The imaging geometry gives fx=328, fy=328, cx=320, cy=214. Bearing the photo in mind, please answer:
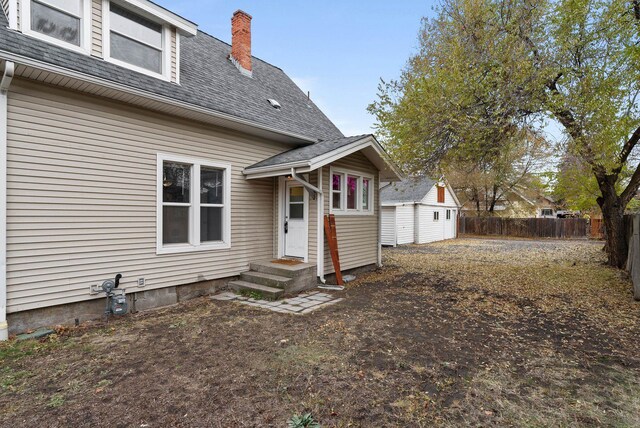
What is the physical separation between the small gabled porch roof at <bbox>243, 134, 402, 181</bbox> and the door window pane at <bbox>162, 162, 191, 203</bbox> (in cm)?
128

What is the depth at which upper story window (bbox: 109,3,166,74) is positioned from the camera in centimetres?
547

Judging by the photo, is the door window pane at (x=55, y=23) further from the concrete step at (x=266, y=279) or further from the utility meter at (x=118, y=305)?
the concrete step at (x=266, y=279)

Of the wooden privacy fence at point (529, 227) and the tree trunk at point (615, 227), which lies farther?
the wooden privacy fence at point (529, 227)

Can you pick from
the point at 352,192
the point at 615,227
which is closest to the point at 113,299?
the point at 352,192

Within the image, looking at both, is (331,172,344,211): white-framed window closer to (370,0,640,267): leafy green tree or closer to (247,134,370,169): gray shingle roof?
(247,134,370,169): gray shingle roof

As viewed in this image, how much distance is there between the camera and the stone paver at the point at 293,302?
18.6ft

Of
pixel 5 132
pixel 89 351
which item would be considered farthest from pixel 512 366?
pixel 5 132

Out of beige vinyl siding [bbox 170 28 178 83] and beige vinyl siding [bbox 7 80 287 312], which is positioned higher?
beige vinyl siding [bbox 170 28 178 83]

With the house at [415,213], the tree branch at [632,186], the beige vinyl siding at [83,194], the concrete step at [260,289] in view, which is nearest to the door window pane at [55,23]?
the beige vinyl siding at [83,194]

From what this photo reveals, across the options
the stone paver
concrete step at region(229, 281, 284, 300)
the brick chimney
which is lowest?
the stone paver

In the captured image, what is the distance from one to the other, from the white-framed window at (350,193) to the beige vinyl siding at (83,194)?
9.79 ft

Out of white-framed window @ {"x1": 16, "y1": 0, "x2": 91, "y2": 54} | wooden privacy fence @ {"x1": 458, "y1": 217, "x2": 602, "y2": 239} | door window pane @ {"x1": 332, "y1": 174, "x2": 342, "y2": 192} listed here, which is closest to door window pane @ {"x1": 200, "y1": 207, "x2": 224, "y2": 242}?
door window pane @ {"x1": 332, "y1": 174, "x2": 342, "y2": 192}

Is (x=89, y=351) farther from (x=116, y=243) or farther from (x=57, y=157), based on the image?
(x=57, y=157)

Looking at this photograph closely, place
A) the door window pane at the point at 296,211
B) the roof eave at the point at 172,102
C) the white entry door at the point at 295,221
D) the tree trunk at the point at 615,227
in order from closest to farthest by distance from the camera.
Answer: the roof eave at the point at 172,102
the white entry door at the point at 295,221
the door window pane at the point at 296,211
the tree trunk at the point at 615,227
